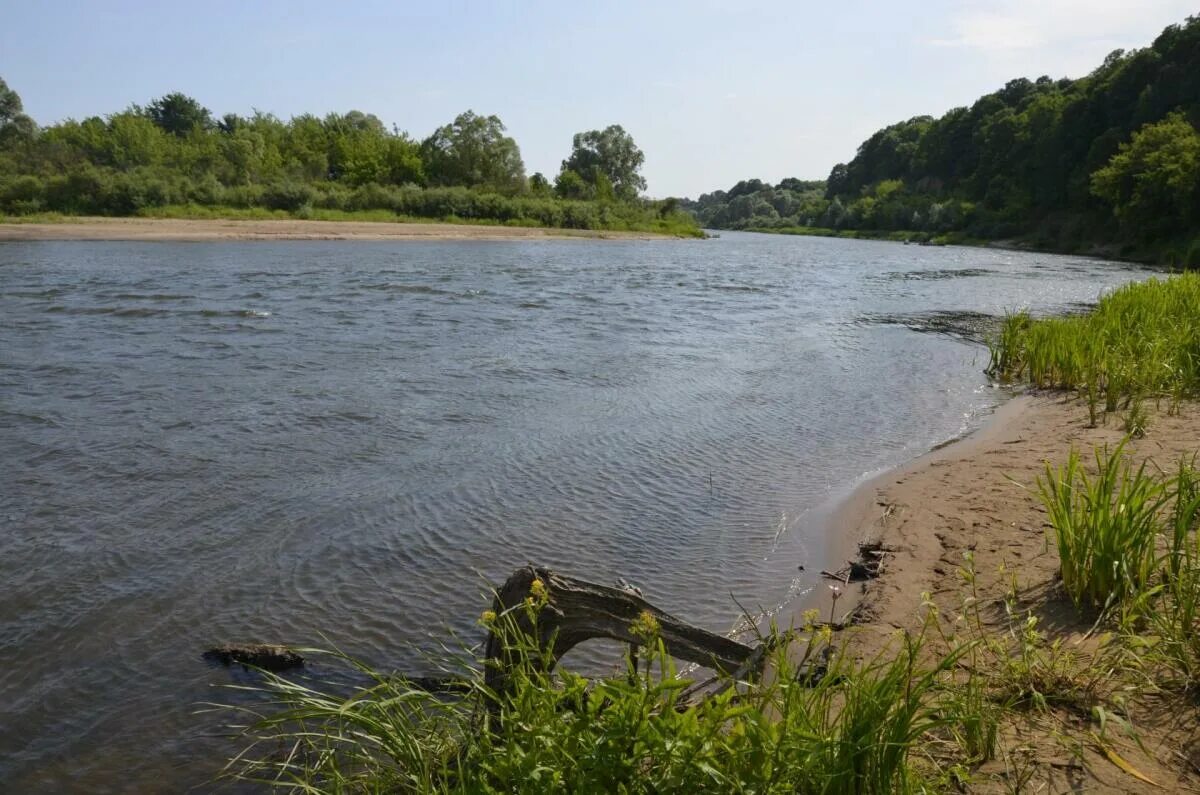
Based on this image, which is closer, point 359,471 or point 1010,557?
point 1010,557

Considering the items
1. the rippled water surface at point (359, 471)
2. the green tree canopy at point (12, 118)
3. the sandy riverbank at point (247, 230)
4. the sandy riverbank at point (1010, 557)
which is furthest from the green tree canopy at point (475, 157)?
the sandy riverbank at point (1010, 557)

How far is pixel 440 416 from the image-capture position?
9.31m

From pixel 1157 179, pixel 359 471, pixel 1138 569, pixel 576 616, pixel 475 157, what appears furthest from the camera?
pixel 475 157

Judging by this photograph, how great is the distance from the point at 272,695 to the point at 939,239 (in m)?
82.1

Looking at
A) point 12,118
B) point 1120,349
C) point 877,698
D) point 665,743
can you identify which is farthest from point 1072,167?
point 12,118

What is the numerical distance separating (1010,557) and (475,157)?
260ft

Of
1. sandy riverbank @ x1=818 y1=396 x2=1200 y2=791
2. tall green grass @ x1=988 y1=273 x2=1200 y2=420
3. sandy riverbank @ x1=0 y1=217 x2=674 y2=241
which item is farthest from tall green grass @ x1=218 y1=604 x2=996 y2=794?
sandy riverbank @ x1=0 y1=217 x2=674 y2=241

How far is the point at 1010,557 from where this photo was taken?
197 inches

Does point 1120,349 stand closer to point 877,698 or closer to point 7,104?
point 877,698

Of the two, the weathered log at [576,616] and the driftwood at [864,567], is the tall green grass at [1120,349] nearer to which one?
the driftwood at [864,567]

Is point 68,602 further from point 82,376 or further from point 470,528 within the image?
point 82,376

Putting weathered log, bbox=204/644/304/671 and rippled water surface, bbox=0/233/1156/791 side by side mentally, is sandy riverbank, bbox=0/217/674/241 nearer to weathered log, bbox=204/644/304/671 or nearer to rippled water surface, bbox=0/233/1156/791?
rippled water surface, bbox=0/233/1156/791

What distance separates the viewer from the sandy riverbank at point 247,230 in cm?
3931

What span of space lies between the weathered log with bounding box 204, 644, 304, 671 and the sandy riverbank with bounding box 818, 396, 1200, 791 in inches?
115
